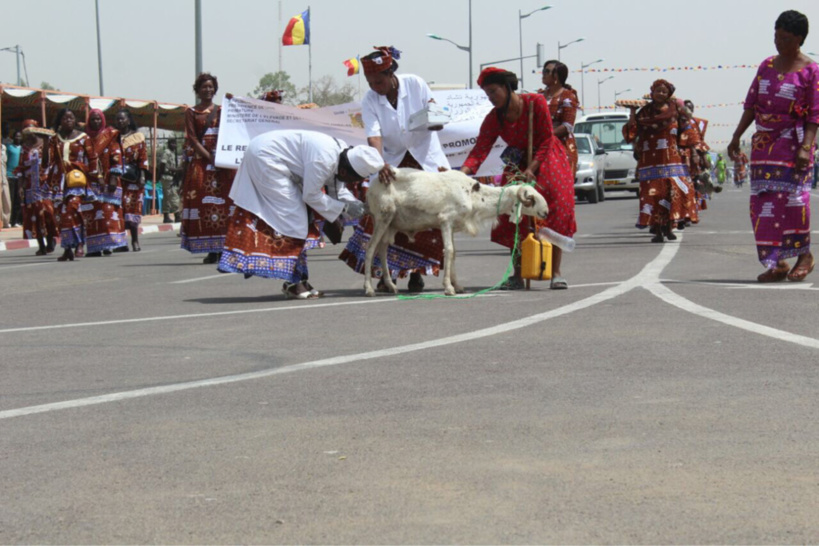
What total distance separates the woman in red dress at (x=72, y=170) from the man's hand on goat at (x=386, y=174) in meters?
9.60

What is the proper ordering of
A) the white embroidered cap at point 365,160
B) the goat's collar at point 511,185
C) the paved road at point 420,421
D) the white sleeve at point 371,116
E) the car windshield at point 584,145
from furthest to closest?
the car windshield at point 584,145
the white sleeve at point 371,116
the goat's collar at point 511,185
the white embroidered cap at point 365,160
the paved road at point 420,421

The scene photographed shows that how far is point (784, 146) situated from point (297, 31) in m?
32.3

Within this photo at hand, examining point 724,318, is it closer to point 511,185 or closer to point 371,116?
point 511,185

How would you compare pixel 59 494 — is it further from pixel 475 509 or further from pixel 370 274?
pixel 370 274

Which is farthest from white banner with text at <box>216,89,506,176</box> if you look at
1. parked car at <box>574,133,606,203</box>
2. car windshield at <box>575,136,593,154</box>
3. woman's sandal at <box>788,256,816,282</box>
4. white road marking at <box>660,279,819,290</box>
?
car windshield at <box>575,136,593,154</box>

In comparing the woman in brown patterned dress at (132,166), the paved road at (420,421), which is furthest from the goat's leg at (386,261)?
the woman in brown patterned dress at (132,166)

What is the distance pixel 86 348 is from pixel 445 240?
339 centimetres

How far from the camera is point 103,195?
1980 cm

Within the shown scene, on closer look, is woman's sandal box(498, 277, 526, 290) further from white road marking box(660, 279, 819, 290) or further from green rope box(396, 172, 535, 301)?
white road marking box(660, 279, 819, 290)

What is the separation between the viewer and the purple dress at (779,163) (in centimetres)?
1140

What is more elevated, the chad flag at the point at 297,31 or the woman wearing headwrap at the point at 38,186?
the chad flag at the point at 297,31

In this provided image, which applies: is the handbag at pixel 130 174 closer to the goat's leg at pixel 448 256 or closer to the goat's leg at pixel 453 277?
the goat's leg at pixel 453 277

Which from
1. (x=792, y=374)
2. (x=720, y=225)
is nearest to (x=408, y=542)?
(x=792, y=374)

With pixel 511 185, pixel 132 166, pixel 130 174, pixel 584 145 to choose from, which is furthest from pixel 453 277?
pixel 584 145
